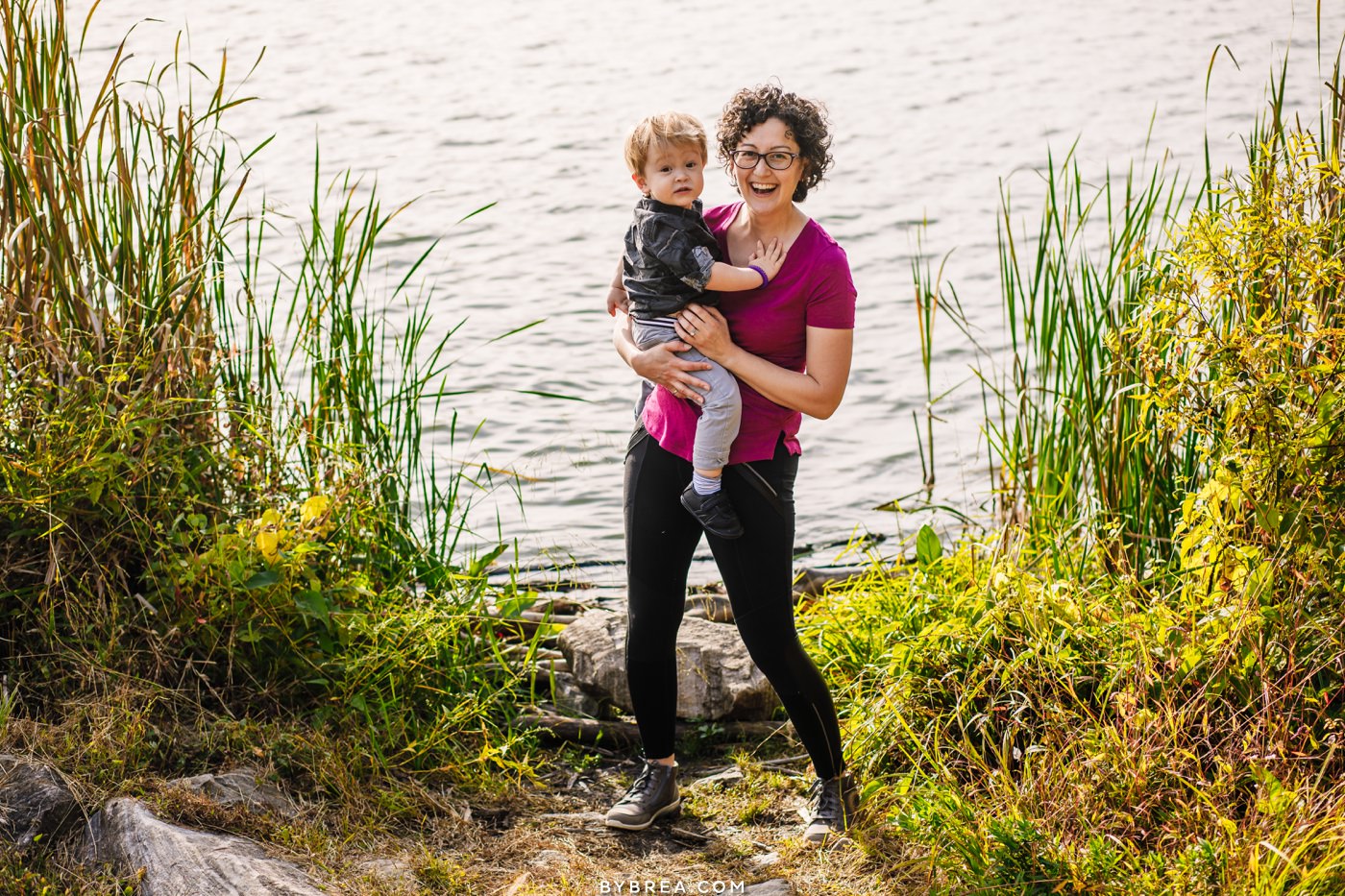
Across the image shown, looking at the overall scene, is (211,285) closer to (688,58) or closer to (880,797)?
(880,797)

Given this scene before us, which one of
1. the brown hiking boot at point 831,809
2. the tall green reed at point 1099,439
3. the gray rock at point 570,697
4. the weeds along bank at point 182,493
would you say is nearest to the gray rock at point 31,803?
the weeds along bank at point 182,493

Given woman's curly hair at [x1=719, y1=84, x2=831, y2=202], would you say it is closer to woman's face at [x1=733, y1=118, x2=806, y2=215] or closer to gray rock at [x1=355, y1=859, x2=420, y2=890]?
woman's face at [x1=733, y1=118, x2=806, y2=215]

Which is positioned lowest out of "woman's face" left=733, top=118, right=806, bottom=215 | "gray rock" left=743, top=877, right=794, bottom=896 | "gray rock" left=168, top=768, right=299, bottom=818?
"gray rock" left=743, top=877, right=794, bottom=896

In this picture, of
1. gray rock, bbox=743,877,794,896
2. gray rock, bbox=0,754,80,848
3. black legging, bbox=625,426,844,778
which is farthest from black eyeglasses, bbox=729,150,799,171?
gray rock, bbox=0,754,80,848

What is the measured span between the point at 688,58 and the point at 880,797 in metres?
11.9

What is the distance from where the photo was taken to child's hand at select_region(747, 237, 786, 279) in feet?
9.65

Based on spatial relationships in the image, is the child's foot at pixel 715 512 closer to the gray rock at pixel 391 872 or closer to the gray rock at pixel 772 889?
the gray rock at pixel 772 889

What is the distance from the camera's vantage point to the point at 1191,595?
3.21 m

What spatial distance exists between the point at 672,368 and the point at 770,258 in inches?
12.7

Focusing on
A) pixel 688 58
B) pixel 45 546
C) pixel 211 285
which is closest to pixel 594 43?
pixel 688 58

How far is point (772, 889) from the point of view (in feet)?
9.46

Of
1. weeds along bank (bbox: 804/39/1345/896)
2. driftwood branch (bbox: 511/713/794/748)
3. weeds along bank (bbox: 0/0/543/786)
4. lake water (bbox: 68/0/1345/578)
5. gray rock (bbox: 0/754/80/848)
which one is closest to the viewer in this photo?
weeds along bank (bbox: 804/39/1345/896)

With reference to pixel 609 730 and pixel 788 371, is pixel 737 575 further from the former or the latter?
pixel 609 730

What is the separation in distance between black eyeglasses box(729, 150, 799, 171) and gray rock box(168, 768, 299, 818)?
1.80 metres
